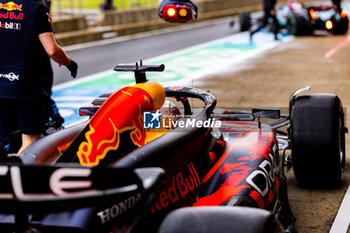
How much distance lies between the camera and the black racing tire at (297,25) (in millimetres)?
20500

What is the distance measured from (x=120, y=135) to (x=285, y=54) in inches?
530

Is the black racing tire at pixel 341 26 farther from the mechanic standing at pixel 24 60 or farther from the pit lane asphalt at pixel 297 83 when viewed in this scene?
the mechanic standing at pixel 24 60

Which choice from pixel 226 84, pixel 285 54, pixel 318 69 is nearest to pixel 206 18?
pixel 285 54

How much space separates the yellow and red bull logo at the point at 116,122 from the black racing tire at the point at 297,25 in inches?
683

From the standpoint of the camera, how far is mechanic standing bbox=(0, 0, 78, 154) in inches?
191

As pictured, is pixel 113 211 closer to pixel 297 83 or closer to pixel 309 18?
pixel 297 83

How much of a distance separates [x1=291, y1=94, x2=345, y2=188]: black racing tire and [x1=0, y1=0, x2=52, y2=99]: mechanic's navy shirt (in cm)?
207

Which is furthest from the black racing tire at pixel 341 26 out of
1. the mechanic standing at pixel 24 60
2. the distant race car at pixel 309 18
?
the mechanic standing at pixel 24 60

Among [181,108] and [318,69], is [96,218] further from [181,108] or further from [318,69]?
[318,69]

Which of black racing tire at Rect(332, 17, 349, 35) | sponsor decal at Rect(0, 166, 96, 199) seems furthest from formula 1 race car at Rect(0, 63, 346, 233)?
black racing tire at Rect(332, 17, 349, 35)

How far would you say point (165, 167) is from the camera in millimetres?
3486

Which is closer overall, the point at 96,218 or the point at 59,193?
the point at 59,193

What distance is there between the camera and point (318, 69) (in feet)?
44.9

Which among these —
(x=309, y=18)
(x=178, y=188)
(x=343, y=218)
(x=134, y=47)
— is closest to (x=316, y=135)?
(x=343, y=218)
